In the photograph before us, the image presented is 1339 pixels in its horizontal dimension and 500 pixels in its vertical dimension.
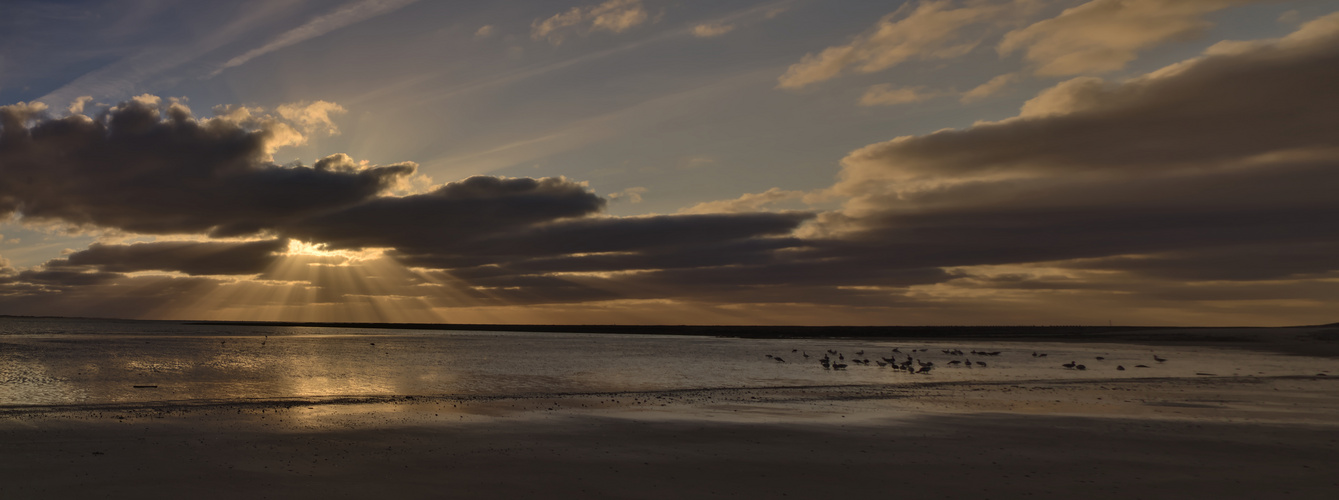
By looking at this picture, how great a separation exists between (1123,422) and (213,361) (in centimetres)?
5870

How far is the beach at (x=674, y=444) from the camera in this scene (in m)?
12.4

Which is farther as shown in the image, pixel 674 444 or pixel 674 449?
pixel 674 444

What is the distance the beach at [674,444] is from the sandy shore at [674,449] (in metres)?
0.08

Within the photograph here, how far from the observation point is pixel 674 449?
1611cm

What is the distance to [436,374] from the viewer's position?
41531 mm

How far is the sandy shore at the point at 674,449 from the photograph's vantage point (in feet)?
40.5

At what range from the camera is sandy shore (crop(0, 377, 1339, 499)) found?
12.4 metres

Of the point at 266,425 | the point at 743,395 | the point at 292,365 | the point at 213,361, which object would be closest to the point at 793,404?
the point at 743,395

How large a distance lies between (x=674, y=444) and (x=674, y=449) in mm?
692

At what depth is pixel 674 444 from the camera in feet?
55.1

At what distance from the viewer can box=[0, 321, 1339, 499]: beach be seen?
40.8 feet

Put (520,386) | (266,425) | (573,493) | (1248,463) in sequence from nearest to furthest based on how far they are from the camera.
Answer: (573,493) → (1248,463) → (266,425) → (520,386)

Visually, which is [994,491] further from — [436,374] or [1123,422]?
[436,374]

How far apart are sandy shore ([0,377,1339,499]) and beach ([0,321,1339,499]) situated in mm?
78
